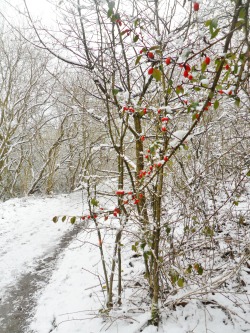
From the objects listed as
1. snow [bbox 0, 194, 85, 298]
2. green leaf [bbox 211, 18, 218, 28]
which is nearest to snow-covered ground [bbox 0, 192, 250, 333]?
snow [bbox 0, 194, 85, 298]

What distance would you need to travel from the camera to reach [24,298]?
4.12 meters

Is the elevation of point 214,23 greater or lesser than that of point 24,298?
greater

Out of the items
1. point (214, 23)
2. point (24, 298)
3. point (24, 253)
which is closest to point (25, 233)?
point (24, 253)

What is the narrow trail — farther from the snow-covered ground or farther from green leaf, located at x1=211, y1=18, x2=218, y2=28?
green leaf, located at x1=211, y1=18, x2=218, y2=28

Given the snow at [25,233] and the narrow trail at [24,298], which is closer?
the narrow trail at [24,298]

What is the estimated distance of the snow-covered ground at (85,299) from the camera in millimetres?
3035

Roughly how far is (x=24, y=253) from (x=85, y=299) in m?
2.50

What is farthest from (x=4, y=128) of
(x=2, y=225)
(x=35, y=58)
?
(x=2, y=225)

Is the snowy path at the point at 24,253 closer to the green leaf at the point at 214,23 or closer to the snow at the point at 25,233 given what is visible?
the snow at the point at 25,233

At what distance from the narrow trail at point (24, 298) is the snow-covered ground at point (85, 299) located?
0.10m

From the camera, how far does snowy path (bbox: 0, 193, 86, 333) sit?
3.89 m

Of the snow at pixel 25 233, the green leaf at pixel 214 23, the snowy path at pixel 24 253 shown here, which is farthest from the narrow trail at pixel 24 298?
the green leaf at pixel 214 23

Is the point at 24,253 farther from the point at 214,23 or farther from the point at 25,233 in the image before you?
the point at 214,23

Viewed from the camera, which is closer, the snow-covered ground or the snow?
the snow-covered ground
